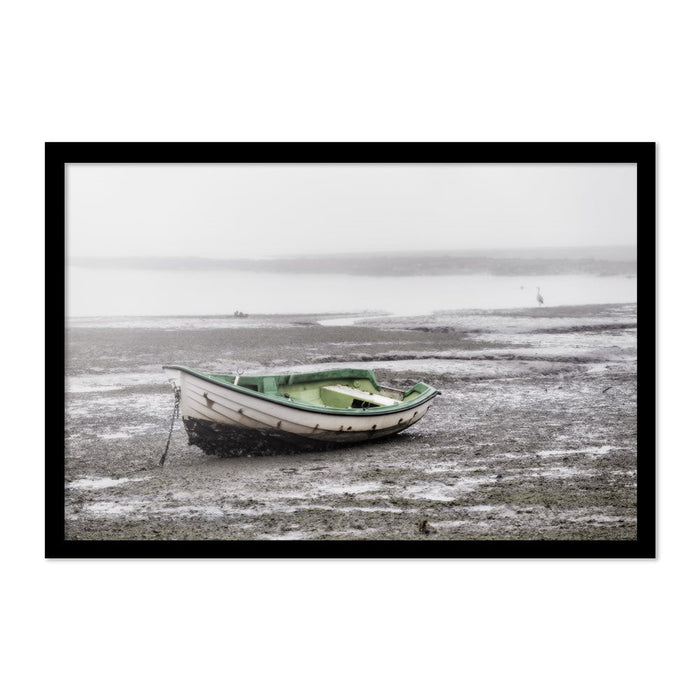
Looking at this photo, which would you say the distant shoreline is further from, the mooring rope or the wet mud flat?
the mooring rope

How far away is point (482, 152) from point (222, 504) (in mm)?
2164

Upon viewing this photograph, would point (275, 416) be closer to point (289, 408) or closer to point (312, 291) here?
point (289, 408)

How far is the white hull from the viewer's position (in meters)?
4.30

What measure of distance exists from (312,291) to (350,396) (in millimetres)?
692

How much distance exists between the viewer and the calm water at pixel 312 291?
13.5 ft

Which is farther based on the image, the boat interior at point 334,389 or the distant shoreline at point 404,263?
the boat interior at point 334,389

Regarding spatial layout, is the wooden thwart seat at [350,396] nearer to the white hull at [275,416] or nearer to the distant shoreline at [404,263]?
the white hull at [275,416]

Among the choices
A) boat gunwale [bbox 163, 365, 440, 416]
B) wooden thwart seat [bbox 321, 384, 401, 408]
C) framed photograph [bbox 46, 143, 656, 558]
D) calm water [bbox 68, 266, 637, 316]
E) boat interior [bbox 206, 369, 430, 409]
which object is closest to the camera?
framed photograph [bbox 46, 143, 656, 558]

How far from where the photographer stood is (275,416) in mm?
4402

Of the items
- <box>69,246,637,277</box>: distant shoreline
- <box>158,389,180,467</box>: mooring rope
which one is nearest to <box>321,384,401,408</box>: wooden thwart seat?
<box>69,246,637,277</box>: distant shoreline

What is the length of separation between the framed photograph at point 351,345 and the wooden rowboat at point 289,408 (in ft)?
0.04

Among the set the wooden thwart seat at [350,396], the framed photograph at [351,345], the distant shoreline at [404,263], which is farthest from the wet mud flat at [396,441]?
the distant shoreline at [404,263]

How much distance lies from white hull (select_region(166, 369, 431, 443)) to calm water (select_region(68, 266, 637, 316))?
0.41m
